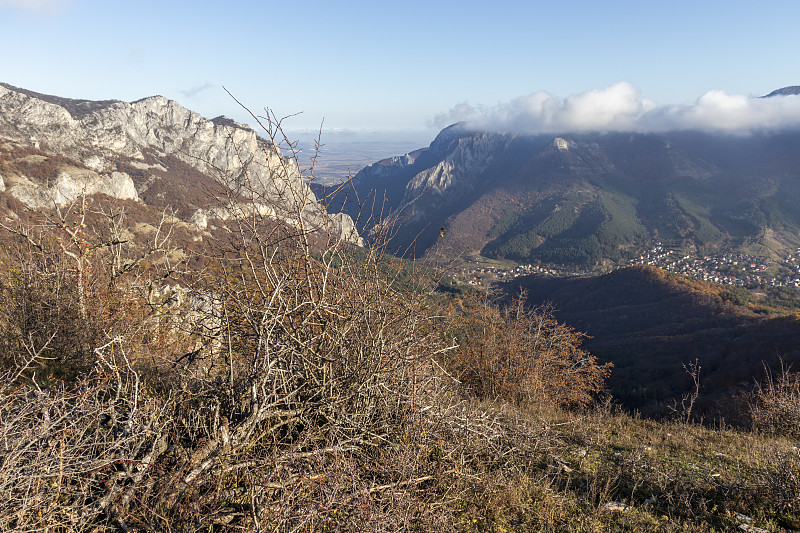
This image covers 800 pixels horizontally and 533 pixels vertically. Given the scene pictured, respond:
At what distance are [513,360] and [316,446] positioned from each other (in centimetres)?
1882

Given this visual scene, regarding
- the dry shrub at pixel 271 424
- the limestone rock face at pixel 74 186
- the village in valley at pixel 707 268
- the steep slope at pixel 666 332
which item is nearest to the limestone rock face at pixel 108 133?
the limestone rock face at pixel 74 186

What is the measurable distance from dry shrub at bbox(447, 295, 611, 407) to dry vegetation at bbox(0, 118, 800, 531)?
11553mm

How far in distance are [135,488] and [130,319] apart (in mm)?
7319

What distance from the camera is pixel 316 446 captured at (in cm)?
458

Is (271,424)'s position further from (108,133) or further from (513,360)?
(108,133)

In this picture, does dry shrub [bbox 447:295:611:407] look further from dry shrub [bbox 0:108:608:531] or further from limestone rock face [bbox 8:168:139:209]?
limestone rock face [bbox 8:168:139:209]

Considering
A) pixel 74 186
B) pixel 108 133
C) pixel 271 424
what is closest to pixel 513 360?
pixel 271 424

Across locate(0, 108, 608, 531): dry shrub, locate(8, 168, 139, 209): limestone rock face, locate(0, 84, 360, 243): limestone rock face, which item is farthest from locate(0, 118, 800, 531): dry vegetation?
locate(0, 84, 360, 243): limestone rock face

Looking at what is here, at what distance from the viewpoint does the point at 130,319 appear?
974cm

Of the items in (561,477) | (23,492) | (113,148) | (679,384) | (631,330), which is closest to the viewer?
(23,492)

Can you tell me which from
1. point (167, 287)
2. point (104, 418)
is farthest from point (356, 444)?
point (167, 287)

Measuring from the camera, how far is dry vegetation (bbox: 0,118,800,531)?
3.74 m

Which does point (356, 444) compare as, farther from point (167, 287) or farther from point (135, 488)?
point (167, 287)

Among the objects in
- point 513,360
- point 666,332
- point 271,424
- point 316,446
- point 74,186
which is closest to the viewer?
point 316,446
